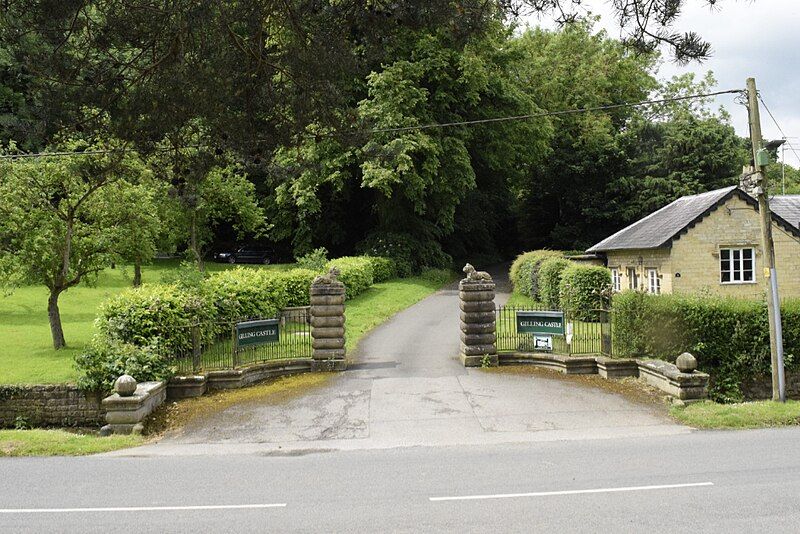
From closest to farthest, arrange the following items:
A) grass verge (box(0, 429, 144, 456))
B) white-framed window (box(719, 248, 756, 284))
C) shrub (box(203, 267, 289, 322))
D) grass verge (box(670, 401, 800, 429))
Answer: grass verge (box(0, 429, 144, 456)), grass verge (box(670, 401, 800, 429)), shrub (box(203, 267, 289, 322)), white-framed window (box(719, 248, 756, 284))

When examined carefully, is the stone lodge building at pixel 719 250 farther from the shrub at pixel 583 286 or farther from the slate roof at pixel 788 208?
the shrub at pixel 583 286

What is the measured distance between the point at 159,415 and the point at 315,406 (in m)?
2.99

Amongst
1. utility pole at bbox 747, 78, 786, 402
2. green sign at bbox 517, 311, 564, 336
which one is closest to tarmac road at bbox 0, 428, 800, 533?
utility pole at bbox 747, 78, 786, 402

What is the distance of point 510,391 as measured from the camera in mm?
13141

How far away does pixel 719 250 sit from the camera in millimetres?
25609

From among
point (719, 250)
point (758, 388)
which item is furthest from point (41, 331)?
point (719, 250)

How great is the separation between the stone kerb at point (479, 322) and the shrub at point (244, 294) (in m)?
5.10

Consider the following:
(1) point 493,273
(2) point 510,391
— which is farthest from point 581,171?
(2) point 510,391

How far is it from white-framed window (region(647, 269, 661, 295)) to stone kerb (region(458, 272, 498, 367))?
13756 millimetres

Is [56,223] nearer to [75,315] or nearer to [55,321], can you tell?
[55,321]

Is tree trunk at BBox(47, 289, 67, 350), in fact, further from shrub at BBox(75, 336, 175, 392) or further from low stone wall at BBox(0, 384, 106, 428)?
shrub at BBox(75, 336, 175, 392)

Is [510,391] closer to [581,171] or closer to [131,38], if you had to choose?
[131,38]

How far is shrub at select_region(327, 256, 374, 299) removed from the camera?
86.5 ft

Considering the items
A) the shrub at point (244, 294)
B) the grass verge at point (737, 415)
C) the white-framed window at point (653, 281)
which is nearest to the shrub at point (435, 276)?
the white-framed window at point (653, 281)
